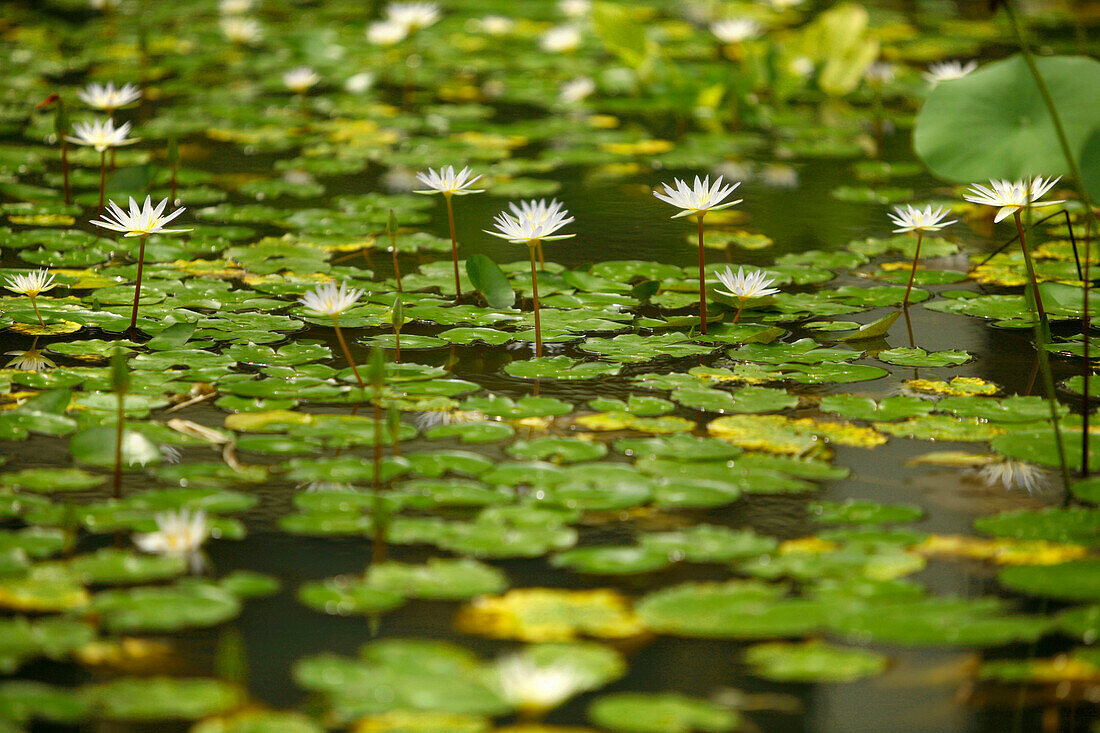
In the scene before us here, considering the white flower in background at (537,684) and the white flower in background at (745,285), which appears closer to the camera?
the white flower in background at (537,684)

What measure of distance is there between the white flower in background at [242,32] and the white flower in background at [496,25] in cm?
114

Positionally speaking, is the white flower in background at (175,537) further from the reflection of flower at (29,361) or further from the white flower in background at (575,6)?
the white flower in background at (575,6)

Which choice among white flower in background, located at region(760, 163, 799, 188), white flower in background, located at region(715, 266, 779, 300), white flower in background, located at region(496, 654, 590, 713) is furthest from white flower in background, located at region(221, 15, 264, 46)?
white flower in background, located at region(496, 654, 590, 713)

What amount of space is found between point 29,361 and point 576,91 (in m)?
2.75

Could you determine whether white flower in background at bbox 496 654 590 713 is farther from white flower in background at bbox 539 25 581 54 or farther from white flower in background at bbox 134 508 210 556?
white flower in background at bbox 539 25 581 54

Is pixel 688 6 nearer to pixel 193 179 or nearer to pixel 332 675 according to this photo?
pixel 193 179

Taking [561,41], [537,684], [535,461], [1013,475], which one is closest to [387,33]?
[561,41]

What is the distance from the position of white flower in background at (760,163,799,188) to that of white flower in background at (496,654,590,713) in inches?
101

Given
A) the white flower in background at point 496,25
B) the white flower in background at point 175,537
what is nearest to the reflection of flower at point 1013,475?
the white flower in background at point 175,537

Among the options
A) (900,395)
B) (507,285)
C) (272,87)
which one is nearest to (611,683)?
(900,395)

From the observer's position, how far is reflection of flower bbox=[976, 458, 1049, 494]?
5.50 ft

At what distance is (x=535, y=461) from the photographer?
67.4 inches

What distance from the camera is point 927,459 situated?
1.75m

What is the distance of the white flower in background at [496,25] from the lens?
556 centimetres
